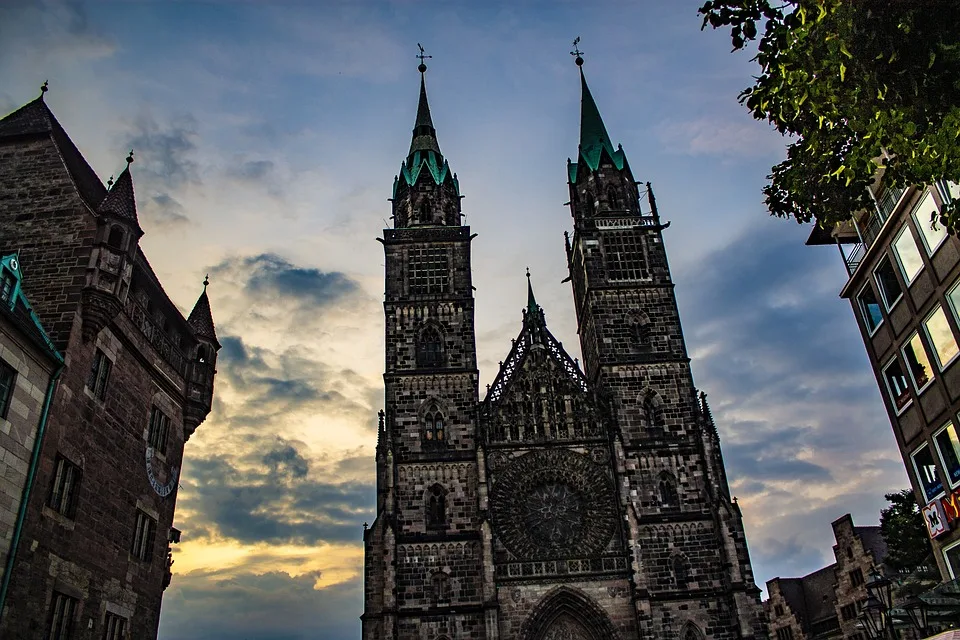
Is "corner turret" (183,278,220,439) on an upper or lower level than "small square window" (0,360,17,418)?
upper

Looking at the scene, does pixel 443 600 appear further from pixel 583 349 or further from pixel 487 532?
pixel 583 349

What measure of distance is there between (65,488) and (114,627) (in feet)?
13.9

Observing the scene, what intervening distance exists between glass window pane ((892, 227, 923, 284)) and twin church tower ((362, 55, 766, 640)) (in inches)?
610

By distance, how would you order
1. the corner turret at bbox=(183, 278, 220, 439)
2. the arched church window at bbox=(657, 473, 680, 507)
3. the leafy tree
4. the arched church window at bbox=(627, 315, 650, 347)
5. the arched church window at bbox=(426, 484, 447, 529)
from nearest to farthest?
the leafy tree < the corner turret at bbox=(183, 278, 220, 439) < the arched church window at bbox=(426, 484, 447, 529) < the arched church window at bbox=(657, 473, 680, 507) < the arched church window at bbox=(627, 315, 650, 347)

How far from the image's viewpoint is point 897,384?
2214cm

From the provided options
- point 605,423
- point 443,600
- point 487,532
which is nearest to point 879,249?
point 605,423

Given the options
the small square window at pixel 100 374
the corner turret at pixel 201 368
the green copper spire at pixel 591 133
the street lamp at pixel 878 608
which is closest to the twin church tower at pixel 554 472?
the green copper spire at pixel 591 133

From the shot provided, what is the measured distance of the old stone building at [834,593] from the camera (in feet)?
Result: 133

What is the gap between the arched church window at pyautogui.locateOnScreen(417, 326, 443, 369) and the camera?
124 feet

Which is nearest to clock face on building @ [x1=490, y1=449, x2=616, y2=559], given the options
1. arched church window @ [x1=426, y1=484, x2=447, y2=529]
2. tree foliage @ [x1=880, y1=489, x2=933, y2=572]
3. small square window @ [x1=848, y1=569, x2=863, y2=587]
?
arched church window @ [x1=426, y1=484, x2=447, y2=529]

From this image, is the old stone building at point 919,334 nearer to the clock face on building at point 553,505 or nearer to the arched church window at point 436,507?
the clock face on building at point 553,505

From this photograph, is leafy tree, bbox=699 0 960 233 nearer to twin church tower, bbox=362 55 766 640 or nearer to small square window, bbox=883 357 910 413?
small square window, bbox=883 357 910 413

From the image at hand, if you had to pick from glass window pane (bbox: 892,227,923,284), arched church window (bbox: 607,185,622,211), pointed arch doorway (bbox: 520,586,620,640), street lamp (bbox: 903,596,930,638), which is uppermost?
arched church window (bbox: 607,185,622,211)

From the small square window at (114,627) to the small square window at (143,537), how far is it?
177cm
